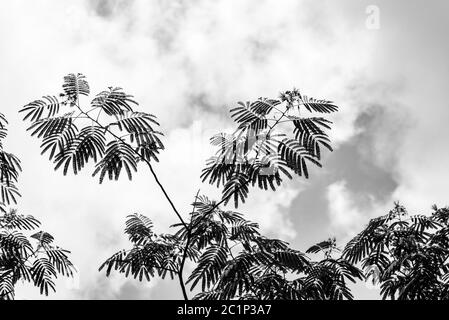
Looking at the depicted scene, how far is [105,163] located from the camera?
12.5 feet

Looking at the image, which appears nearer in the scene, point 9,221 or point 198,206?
point 198,206

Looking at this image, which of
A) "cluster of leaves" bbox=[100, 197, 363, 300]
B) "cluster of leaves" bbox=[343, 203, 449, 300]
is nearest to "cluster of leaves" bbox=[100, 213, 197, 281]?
"cluster of leaves" bbox=[100, 197, 363, 300]

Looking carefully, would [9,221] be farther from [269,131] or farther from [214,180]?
[269,131]

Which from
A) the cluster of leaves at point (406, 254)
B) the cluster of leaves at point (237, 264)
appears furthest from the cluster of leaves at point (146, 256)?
the cluster of leaves at point (406, 254)

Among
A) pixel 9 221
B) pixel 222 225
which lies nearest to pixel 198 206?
pixel 222 225

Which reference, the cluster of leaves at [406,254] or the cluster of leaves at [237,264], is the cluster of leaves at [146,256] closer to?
the cluster of leaves at [237,264]

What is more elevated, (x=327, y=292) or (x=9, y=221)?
(x=9, y=221)

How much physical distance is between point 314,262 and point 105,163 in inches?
84.8

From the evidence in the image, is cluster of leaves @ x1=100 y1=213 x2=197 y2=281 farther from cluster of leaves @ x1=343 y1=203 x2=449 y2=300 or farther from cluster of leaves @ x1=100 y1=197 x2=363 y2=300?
cluster of leaves @ x1=343 y1=203 x2=449 y2=300
